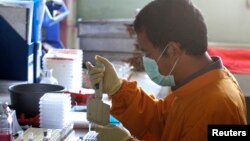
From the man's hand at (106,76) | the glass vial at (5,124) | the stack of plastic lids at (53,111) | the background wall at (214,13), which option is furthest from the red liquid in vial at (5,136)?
the background wall at (214,13)

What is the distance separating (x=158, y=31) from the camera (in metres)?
1.50

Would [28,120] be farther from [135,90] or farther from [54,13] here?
[54,13]

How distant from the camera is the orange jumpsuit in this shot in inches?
55.0

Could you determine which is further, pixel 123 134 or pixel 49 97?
pixel 49 97

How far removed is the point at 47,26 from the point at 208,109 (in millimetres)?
1622

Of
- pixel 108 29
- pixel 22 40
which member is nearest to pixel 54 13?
pixel 108 29

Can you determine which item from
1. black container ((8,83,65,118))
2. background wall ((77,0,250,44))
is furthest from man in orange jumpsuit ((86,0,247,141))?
Answer: background wall ((77,0,250,44))

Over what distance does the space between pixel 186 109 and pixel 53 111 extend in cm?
51

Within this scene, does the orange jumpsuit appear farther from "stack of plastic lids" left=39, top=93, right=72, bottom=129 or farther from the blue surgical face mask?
"stack of plastic lids" left=39, top=93, right=72, bottom=129

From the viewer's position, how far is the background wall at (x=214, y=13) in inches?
131

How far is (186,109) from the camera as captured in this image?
57.9 inches

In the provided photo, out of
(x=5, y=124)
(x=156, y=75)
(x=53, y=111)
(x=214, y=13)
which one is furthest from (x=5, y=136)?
(x=214, y=13)

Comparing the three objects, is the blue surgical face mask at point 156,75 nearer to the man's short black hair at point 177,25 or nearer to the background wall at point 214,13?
the man's short black hair at point 177,25

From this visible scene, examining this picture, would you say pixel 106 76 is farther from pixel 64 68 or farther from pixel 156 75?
pixel 64 68
